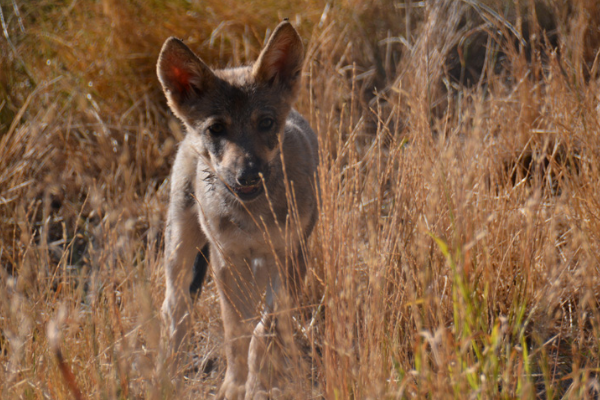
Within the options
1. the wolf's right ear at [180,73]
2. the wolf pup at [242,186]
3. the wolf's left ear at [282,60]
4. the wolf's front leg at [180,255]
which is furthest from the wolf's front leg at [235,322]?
the wolf's left ear at [282,60]

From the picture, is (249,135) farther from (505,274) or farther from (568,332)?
(568,332)

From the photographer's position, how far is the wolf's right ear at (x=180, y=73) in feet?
11.3

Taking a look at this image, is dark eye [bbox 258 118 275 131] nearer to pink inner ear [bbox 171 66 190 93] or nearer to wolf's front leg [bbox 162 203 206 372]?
pink inner ear [bbox 171 66 190 93]

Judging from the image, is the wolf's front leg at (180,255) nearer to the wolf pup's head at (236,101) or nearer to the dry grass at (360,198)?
the dry grass at (360,198)

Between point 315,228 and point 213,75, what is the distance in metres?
1.30

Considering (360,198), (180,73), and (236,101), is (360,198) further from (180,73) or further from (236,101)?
(180,73)

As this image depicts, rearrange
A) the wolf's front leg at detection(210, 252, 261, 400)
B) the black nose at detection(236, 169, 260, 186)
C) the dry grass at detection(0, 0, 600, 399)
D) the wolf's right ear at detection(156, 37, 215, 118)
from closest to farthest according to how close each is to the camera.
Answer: the dry grass at detection(0, 0, 600, 399) → the black nose at detection(236, 169, 260, 186) → the wolf's front leg at detection(210, 252, 261, 400) → the wolf's right ear at detection(156, 37, 215, 118)

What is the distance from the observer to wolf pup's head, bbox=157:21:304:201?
11.1 feet

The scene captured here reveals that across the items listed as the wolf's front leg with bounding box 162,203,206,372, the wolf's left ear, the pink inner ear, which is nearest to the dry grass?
the wolf's front leg with bounding box 162,203,206,372

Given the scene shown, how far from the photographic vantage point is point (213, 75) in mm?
3586

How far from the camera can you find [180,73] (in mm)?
3617

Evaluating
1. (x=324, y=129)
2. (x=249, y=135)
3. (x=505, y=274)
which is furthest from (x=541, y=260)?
(x=324, y=129)

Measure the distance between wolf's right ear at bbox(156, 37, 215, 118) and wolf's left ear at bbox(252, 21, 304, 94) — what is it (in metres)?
0.32

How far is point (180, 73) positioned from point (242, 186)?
894 mm
